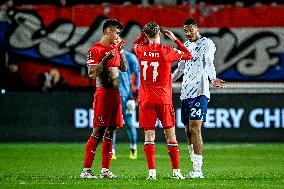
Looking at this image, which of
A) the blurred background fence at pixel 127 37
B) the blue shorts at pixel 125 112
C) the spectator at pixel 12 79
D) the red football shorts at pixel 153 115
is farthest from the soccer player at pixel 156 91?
the spectator at pixel 12 79

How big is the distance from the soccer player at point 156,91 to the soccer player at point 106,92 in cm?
39

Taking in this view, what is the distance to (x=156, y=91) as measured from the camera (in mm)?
13297

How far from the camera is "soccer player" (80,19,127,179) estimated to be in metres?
13.4

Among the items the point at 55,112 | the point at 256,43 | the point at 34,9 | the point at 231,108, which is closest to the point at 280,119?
the point at 231,108

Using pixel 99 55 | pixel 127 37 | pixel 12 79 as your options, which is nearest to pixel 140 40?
pixel 99 55

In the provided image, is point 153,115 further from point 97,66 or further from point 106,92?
point 97,66

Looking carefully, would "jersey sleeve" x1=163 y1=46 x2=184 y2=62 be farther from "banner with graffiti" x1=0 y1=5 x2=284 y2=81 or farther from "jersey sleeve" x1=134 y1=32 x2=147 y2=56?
"banner with graffiti" x1=0 y1=5 x2=284 y2=81

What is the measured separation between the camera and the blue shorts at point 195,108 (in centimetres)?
1381

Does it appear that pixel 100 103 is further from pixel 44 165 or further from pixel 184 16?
pixel 184 16

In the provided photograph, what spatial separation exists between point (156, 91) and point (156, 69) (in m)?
0.31

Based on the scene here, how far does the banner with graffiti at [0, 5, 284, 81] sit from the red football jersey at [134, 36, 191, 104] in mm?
10453

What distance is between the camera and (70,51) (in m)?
23.9

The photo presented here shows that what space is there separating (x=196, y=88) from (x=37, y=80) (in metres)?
10.6

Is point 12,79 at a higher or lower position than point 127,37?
lower
